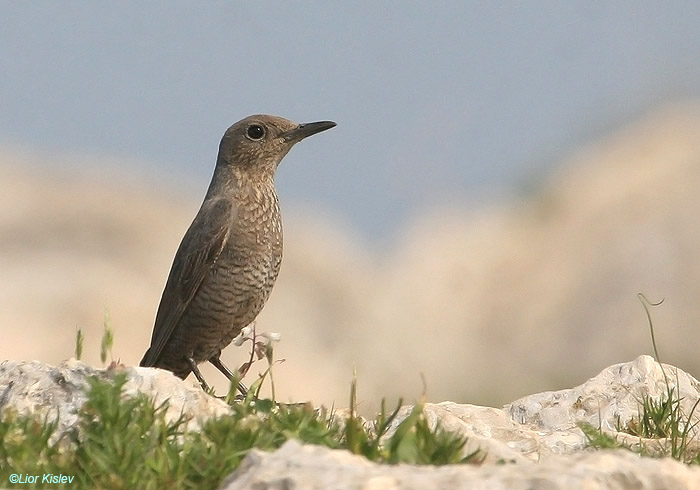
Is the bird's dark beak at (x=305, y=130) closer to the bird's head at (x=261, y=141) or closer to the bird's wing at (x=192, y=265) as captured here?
the bird's head at (x=261, y=141)

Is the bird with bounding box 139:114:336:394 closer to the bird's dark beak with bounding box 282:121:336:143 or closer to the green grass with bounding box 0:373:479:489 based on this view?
the bird's dark beak with bounding box 282:121:336:143

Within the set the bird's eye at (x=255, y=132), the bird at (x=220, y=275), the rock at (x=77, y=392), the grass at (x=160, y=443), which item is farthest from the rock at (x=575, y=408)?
the bird's eye at (x=255, y=132)

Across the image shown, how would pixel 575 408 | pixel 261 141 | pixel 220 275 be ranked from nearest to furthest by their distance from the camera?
pixel 575 408 → pixel 220 275 → pixel 261 141

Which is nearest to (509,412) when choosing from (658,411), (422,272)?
(658,411)

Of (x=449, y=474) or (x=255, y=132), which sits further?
(x=255, y=132)

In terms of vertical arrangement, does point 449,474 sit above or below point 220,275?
below

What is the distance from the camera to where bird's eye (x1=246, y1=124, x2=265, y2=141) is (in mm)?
9305

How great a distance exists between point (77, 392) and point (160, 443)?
2.75 feet

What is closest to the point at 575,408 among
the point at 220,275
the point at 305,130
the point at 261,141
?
the point at 220,275

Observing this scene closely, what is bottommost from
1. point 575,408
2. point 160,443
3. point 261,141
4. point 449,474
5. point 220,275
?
point 449,474

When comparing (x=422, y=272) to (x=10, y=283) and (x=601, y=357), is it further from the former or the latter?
(x=10, y=283)

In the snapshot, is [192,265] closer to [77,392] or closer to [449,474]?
[77,392]

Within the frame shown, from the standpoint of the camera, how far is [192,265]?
28.4 feet

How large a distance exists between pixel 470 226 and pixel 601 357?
16.0 ft
